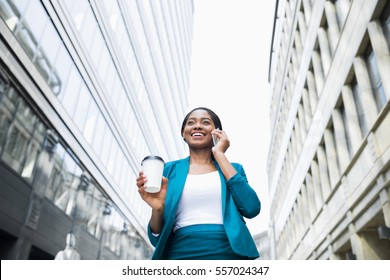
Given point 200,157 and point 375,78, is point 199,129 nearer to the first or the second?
point 200,157

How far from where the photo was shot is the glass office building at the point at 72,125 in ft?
36.1

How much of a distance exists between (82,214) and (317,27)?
13.7 metres

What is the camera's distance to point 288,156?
26.4 m

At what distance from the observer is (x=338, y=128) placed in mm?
14656

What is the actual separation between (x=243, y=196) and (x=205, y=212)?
242 millimetres

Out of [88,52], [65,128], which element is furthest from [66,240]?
[88,52]

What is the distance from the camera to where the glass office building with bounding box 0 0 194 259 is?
1101 cm

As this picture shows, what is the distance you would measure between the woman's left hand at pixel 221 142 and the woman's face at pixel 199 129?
0.32ft

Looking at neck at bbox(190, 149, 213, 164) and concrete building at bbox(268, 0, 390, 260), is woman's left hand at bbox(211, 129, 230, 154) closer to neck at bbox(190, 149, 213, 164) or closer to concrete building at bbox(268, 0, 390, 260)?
neck at bbox(190, 149, 213, 164)

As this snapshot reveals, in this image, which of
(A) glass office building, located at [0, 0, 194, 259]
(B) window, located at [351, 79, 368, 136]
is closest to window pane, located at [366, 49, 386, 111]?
(B) window, located at [351, 79, 368, 136]

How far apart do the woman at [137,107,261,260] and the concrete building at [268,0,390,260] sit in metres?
8.68

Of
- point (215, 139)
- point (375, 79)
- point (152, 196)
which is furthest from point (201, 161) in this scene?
point (375, 79)

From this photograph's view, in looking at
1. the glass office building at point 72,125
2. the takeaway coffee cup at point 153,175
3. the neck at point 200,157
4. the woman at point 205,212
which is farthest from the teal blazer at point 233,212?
the glass office building at point 72,125

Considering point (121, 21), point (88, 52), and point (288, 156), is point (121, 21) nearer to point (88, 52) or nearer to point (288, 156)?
point (88, 52)
